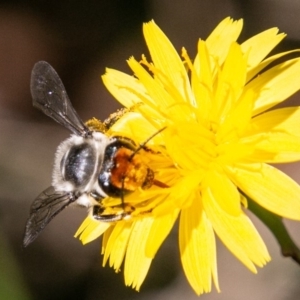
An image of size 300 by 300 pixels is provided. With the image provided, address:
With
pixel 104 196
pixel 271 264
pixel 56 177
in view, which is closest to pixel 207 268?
pixel 104 196

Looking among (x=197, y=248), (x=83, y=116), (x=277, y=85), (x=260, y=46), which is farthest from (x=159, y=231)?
(x=83, y=116)

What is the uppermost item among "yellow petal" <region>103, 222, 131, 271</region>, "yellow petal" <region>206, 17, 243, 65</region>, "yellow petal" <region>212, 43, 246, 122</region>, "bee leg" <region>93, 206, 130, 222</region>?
"yellow petal" <region>206, 17, 243, 65</region>

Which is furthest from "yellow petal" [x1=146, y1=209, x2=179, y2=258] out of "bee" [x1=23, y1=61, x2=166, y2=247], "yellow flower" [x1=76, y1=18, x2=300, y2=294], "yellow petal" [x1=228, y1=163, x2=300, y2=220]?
"yellow petal" [x1=228, y1=163, x2=300, y2=220]

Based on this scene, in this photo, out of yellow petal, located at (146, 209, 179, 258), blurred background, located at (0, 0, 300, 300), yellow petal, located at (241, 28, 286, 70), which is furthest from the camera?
blurred background, located at (0, 0, 300, 300)

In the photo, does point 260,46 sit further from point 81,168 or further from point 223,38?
point 81,168

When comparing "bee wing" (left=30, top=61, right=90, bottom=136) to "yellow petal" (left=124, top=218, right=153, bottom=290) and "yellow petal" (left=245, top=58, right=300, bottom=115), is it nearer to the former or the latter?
"yellow petal" (left=124, top=218, right=153, bottom=290)

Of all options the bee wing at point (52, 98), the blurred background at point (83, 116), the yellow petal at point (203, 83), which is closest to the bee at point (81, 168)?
the bee wing at point (52, 98)
